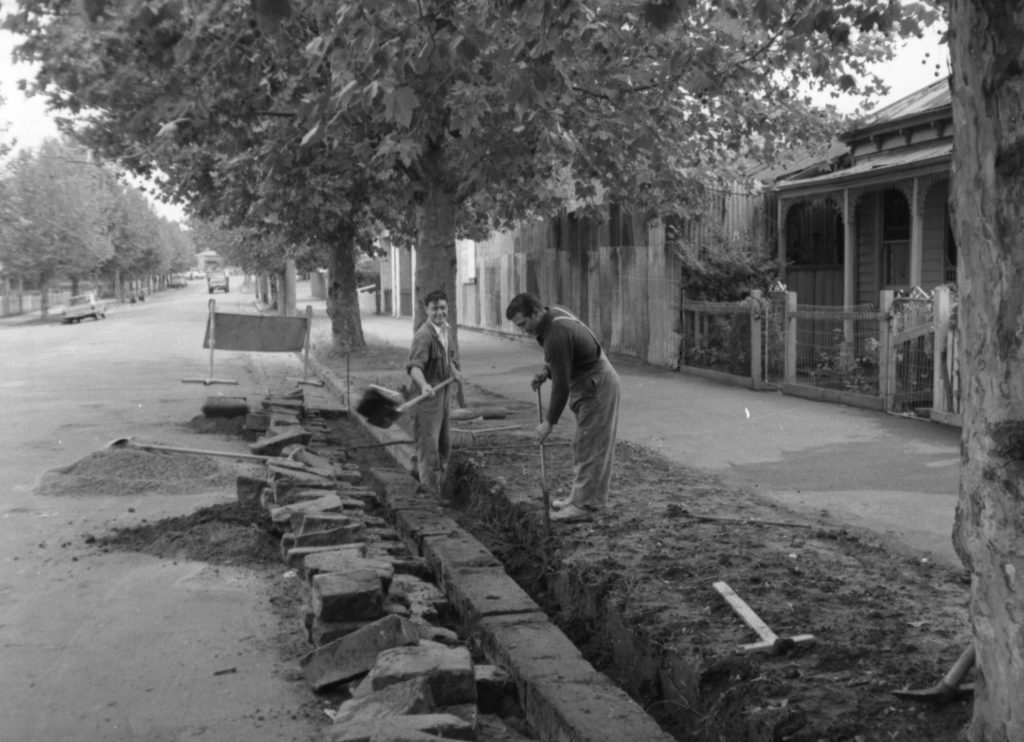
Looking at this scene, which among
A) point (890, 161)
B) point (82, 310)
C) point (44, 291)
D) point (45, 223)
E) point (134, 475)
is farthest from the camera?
point (44, 291)

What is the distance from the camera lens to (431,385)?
9273mm

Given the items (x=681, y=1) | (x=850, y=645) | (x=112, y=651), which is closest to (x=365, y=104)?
(x=681, y=1)

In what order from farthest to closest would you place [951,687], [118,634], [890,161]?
1. [890,161]
2. [118,634]
3. [951,687]

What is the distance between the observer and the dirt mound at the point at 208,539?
23.9 feet

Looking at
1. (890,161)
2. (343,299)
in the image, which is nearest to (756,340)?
(890,161)

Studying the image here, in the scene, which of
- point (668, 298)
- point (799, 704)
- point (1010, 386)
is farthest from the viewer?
point (668, 298)

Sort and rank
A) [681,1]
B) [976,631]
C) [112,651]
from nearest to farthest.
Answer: [976,631], [112,651], [681,1]

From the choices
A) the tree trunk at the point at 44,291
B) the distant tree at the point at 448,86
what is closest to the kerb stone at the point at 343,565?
the distant tree at the point at 448,86

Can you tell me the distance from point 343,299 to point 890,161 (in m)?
12.4

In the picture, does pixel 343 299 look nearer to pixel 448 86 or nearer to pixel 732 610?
pixel 448 86

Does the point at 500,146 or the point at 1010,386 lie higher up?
the point at 500,146

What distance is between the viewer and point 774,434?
1145 centimetres

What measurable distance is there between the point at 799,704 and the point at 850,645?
0.64m

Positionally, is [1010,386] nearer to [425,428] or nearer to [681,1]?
[681,1]
